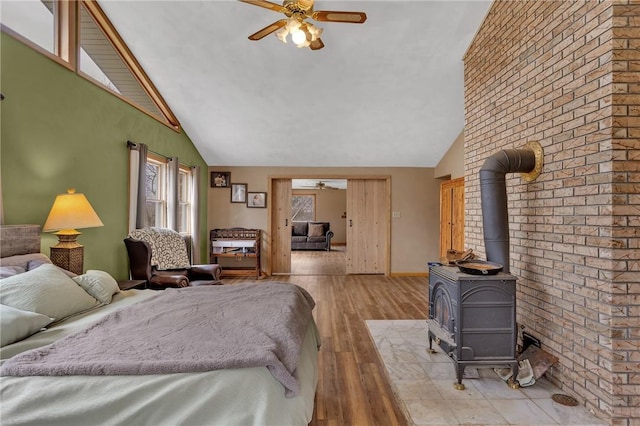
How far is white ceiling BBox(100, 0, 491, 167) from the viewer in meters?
3.42

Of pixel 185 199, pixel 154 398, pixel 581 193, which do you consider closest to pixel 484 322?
pixel 581 193

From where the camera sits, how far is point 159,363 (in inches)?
50.9

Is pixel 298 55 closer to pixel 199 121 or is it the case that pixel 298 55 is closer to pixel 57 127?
pixel 199 121

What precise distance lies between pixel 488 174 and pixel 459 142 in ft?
10.9

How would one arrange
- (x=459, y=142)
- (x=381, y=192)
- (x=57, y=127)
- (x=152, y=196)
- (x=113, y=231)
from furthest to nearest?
1. (x=381, y=192)
2. (x=459, y=142)
3. (x=152, y=196)
4. (x=113, y=231)
5. (x=57, y=127)

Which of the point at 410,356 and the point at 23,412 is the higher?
the point at 23,412

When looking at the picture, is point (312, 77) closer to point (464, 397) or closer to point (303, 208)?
point (464, 397)

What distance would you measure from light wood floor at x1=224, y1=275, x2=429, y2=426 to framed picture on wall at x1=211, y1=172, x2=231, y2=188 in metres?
1.93

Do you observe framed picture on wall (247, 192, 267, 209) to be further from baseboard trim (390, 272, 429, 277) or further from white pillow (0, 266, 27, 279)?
white pillow (0, 266, 27, 279)

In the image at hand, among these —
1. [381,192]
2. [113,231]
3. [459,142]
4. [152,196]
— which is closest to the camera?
[113,231]

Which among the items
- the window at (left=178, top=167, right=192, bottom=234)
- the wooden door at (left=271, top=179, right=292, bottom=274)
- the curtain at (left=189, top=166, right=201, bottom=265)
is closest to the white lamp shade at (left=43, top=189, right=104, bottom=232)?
the curtain at (left=189, top=166, right=201, bottom=265)

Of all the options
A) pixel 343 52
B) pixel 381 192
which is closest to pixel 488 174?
pixel 343 52

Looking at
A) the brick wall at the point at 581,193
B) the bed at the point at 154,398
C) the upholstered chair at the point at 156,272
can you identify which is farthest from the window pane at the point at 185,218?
the brick wall at the point at 581,193

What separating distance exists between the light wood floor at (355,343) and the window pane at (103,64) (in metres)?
3.41
